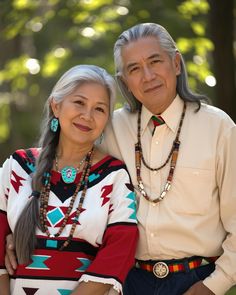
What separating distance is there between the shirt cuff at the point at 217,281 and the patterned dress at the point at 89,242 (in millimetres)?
414

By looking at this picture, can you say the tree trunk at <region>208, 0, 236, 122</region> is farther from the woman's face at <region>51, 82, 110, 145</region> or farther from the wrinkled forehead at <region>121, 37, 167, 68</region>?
the woman's face at <region>51, 82, 110, 145</region>

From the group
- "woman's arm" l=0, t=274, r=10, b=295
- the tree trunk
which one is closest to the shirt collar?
"woman's arm" l=0, t=274, r=10, b=295

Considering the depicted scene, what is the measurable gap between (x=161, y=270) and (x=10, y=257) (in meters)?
0.79

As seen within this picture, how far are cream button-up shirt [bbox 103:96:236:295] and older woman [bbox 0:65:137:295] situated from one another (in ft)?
0.43

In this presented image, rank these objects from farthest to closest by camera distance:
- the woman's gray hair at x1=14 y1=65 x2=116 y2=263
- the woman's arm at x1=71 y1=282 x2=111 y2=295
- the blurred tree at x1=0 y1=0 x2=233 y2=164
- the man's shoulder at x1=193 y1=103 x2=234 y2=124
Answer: the blurred tree at x1=0 y1=0 x2=233 y2=164
the man's shoulder at x1=193 y1=103 x2=234 y2=124
the woman's gray hair at x1=14 y1=65 x2=116 y2=263
the woman's arm at x1=71 y1=282 x2=111 y2=295

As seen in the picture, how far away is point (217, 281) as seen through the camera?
312cm

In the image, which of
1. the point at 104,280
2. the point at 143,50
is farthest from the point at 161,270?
the point at 143,50

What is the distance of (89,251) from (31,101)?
9460 mm

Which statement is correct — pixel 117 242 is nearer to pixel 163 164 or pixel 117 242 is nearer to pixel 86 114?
pixel 163 164

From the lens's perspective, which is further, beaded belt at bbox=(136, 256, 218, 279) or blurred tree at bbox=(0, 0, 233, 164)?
blurred tree at bbox=(0, 0, 233, 164)

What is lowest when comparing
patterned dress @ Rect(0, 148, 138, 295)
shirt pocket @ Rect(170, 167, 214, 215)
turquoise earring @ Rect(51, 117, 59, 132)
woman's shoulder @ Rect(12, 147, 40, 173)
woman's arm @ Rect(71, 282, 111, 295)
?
woman's arm @ Rect(71, 282, 111, 295)

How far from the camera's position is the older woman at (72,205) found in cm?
305

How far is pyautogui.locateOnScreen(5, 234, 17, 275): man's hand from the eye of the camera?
3.16 m

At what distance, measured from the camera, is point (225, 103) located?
4984 mm
